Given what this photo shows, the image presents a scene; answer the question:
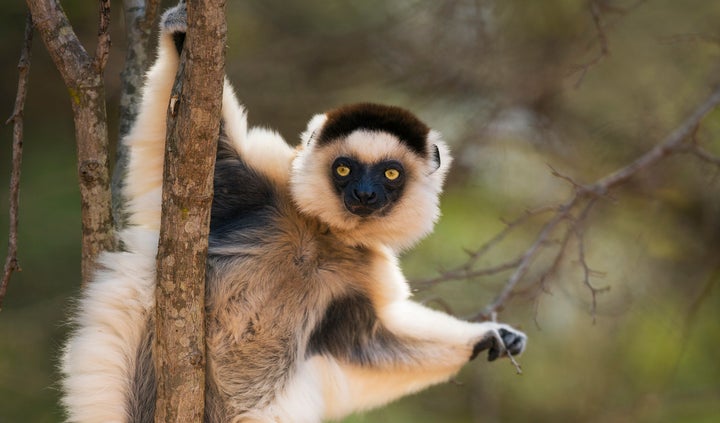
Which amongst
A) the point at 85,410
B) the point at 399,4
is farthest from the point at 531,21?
the point at 85,410

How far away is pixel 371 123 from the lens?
3.87 metres

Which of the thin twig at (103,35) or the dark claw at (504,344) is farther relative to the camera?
the dark claw at (504,344)

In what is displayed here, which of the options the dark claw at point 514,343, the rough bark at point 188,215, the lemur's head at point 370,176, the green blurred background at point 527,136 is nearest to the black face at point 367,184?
the lemur's head at point 370,176

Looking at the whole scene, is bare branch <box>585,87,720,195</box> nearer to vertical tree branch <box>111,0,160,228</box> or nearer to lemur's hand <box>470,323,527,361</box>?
lemur's hand <box>470,323,527,361</box>

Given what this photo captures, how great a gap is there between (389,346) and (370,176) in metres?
0.77

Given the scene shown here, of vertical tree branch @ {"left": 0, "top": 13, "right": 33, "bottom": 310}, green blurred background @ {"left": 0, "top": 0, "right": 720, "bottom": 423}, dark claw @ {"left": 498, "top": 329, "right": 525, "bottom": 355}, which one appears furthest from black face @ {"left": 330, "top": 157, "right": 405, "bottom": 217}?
green blurred background @ {"left": 0, "top": 0, "right": 720, "bottom": 423}

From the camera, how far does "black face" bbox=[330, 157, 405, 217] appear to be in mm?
3672

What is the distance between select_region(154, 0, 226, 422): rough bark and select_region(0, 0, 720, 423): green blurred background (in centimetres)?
279

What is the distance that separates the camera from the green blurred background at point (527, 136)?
5711mm

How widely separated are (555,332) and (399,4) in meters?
2.54

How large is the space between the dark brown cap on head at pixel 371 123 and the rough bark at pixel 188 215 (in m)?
1.12

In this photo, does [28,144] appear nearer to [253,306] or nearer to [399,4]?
[399,4]

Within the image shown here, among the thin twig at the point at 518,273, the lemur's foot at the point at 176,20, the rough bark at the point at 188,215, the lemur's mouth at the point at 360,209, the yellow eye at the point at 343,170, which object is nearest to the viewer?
the rough bark at the point at 188,215

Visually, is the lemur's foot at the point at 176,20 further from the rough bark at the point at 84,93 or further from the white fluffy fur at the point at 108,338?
the white fluffy fur at the point at 108,338
